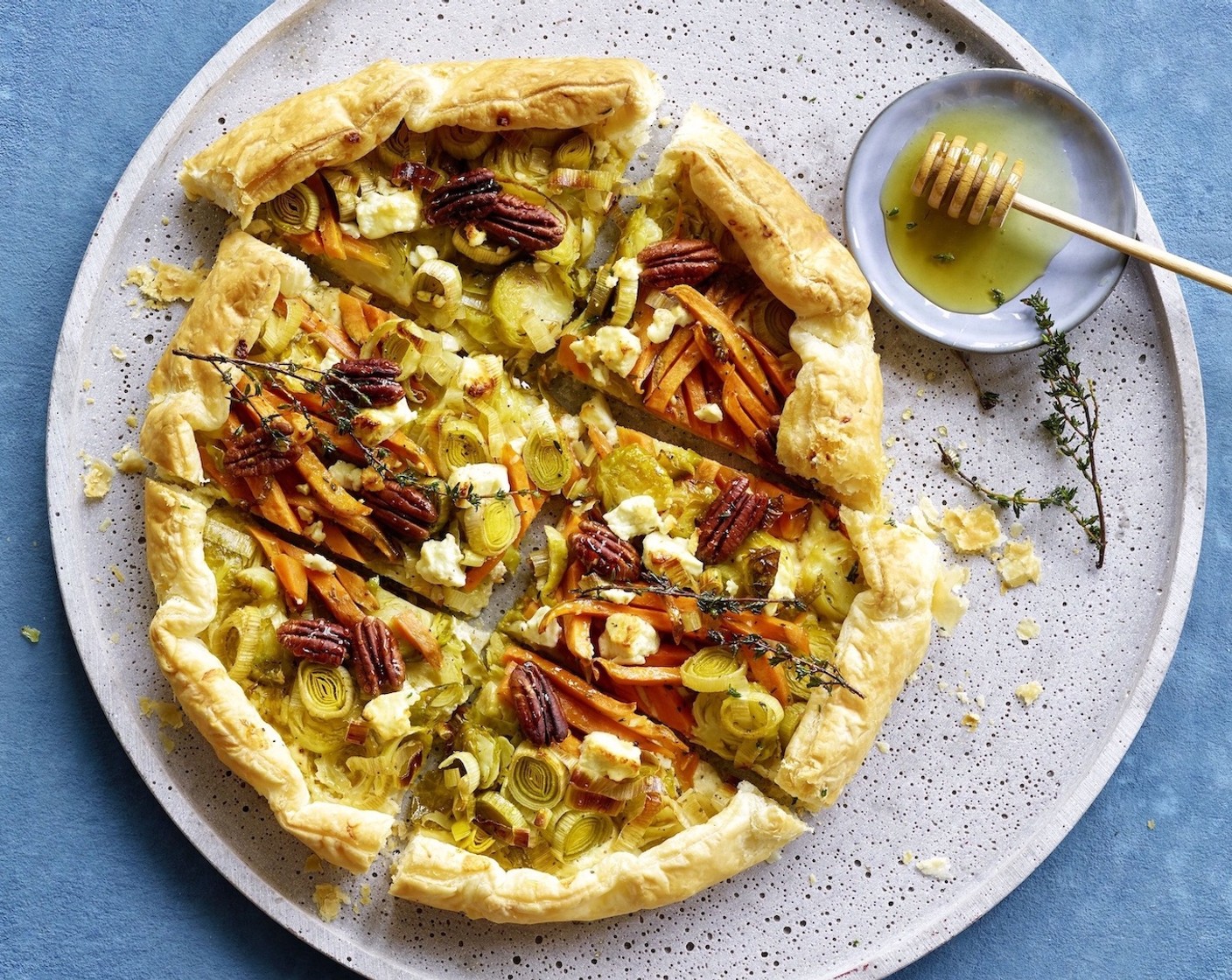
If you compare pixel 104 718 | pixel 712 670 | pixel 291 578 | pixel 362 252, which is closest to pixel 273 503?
pixel 291 578

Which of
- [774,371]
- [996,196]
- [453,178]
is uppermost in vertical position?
[996,196]

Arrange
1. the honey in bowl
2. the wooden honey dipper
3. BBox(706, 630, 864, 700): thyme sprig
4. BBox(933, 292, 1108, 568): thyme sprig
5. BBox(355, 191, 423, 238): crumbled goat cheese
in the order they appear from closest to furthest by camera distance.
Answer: BBox(706, 630, 864, 700): thyme sprig, BBox(355, 191, 423, 238): crumbled goat cheese, the wooden honey dipper, BBox(933, 292, 1108, 568): thyme sprig, the honey in bowl

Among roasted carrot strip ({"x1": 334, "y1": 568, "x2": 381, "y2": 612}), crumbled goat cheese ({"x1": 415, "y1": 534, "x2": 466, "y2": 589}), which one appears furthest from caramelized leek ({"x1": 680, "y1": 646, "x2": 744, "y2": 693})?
roasted carrot strip ({"x1": 334, "y1": 568, "x2": 381, "y2": 612})

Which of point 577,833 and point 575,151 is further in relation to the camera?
point 575,151

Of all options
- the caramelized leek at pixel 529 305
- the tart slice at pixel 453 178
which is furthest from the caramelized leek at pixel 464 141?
the caramelized leek at pixel 529 305

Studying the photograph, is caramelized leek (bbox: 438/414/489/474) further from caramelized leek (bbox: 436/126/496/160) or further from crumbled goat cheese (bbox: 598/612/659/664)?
caramelized leek (bbox: 436/126/496/160)

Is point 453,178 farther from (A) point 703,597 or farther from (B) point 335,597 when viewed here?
(A) point 703,597
